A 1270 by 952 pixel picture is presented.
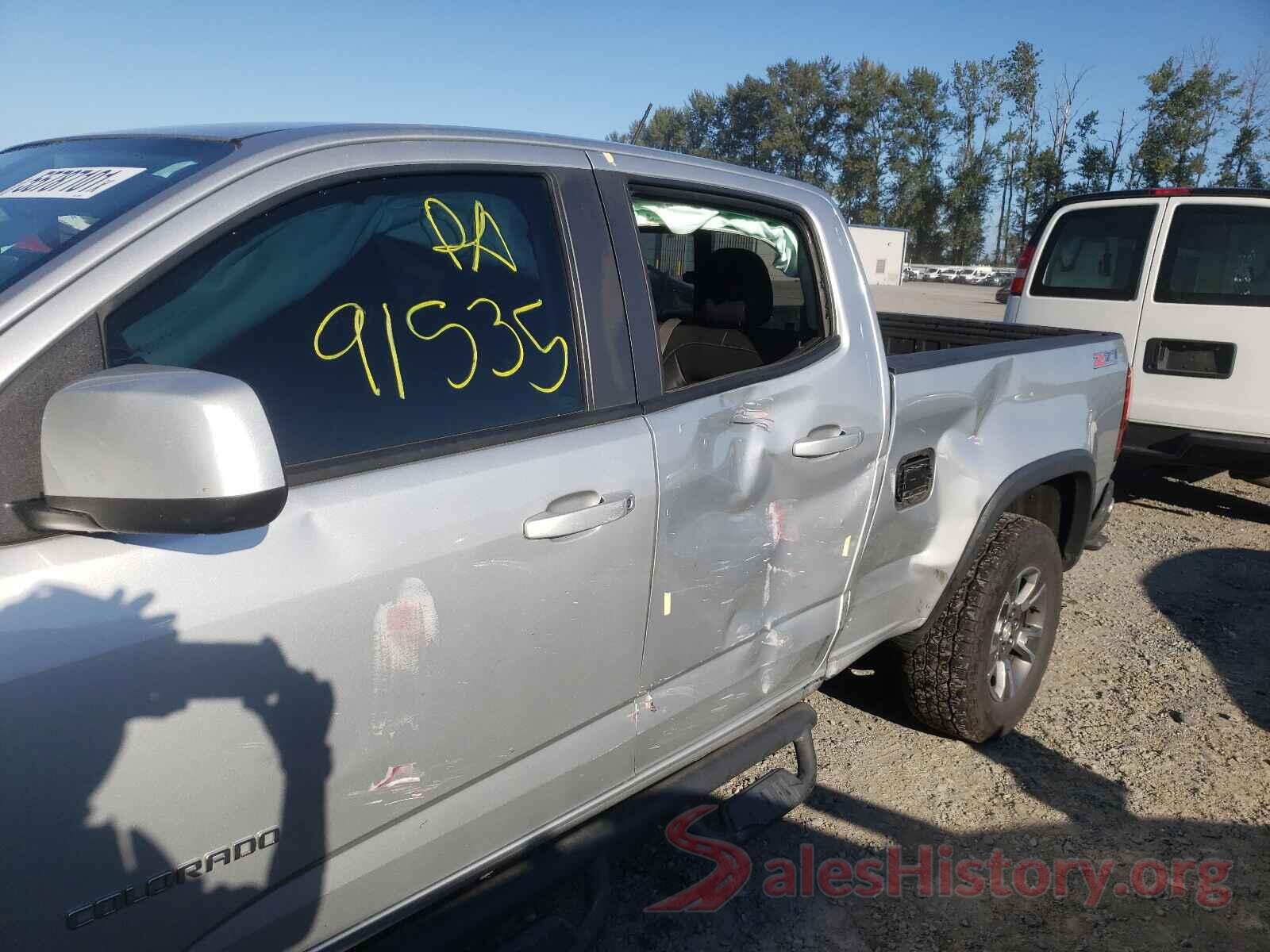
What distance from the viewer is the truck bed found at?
2.97m

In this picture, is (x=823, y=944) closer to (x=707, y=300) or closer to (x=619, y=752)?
(x=619, y=752)

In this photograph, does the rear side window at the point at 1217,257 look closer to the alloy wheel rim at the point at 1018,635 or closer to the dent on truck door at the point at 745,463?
the alloy wheel rim at the point at 1018,635

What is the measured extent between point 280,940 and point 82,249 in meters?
1.08

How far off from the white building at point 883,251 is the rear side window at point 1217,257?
45.2m

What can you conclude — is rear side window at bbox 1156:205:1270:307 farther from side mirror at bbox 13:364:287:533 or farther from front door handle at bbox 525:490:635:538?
side mirror at bbox 13:364:287:533

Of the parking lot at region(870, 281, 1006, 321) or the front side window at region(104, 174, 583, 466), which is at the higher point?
the front side window at region(104, 174, 583, 466)

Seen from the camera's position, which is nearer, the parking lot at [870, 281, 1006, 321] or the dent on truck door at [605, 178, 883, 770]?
the dent on truck door at [605, 178, 883, 770]

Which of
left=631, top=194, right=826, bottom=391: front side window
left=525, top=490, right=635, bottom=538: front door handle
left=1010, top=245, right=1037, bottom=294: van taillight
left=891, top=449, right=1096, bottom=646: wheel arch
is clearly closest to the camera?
left=525, top=490, right=635, bottom=538: front door handle

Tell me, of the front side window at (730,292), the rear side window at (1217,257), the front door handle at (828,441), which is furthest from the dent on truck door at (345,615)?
the rear side window at (1217,257)

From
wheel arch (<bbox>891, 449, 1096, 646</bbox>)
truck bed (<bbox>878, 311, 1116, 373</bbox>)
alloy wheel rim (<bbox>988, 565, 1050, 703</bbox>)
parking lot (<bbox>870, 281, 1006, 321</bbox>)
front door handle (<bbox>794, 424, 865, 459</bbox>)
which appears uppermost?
truck bed (<bbox>878, 311, 1116, 373</bbox>)

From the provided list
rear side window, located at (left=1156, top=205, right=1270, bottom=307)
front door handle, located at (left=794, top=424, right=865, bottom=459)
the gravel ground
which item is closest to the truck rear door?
rear side window, located at (left=1156, top=205, right=1270, bottom=307)

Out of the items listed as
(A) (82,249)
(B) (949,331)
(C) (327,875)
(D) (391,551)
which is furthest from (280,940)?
(B) (949,331)

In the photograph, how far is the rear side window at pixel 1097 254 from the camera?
5.96 metres

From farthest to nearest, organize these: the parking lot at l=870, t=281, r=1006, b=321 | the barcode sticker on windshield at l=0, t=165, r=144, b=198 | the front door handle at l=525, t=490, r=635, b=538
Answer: the parking lot at l=870, t=281, r=1006, b=321 → the front door handle at l=525, t=490, r=635, b=538 → the barcode sticker on windshield at l=0, t=165, r=144, b=198
